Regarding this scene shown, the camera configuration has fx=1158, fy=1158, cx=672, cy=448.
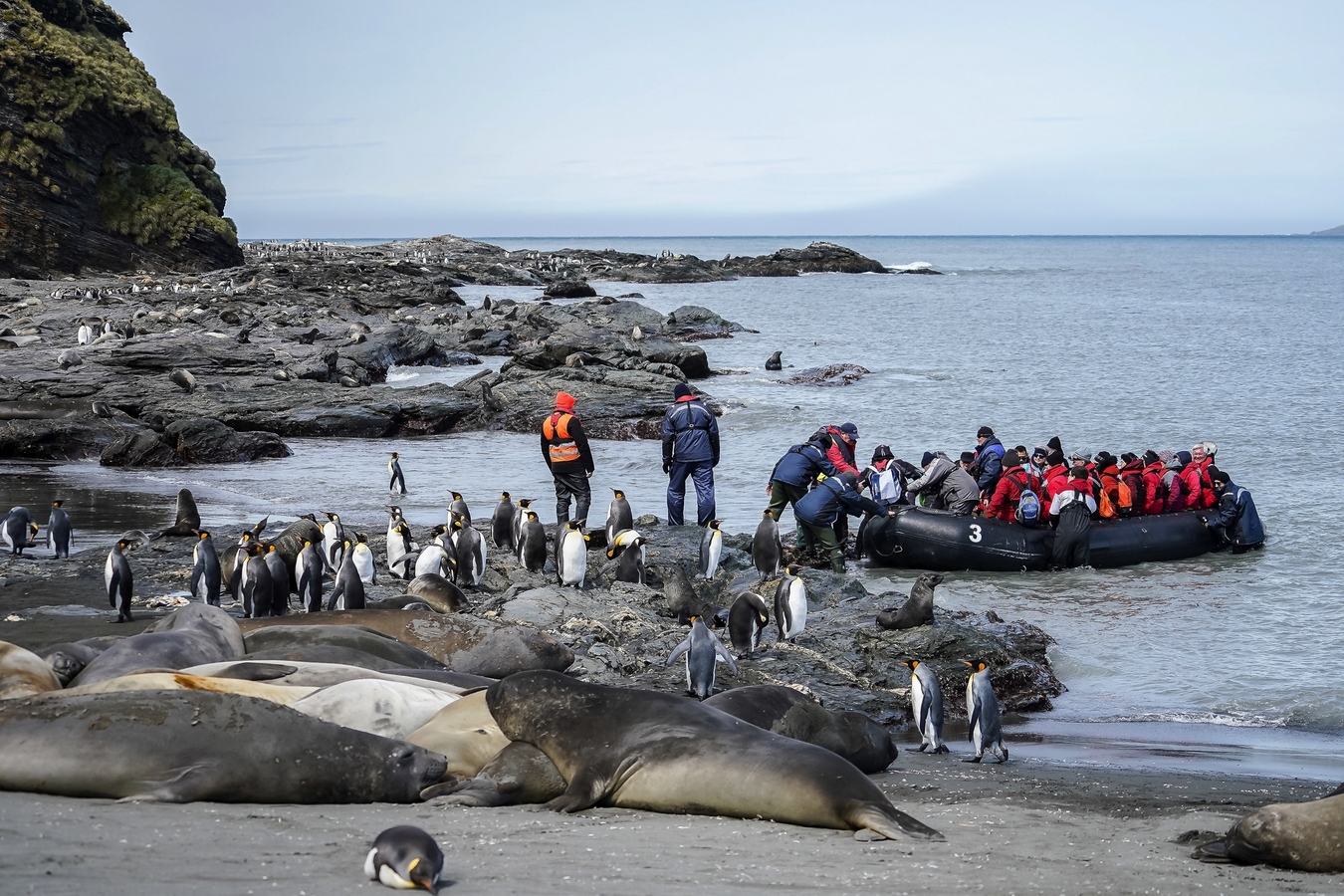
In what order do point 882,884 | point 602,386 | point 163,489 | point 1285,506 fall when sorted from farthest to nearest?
point 602,386
point 1285,506
point 163,489
point 882,884

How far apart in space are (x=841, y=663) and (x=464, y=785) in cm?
425

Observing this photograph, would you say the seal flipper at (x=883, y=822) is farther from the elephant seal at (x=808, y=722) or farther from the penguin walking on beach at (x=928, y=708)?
the penguin walking on beach at (x=928, y=708)

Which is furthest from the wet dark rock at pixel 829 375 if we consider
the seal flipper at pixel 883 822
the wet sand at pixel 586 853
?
the seal flipper at pixel 883 822

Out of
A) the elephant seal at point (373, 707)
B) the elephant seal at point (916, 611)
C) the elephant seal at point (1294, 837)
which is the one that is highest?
the elephant seal at point (373, 707)

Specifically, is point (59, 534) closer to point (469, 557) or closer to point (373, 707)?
point (469, 557)

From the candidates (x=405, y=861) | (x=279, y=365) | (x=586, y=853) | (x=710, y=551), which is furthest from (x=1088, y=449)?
(x=405, y=861)

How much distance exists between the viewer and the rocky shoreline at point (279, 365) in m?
19.9

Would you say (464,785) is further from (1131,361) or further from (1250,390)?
(1131,361)

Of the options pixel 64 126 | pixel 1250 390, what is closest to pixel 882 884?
pixel 1250 390

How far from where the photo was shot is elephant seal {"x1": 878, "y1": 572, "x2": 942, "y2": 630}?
9250 mm

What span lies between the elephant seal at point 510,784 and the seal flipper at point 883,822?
135 cm

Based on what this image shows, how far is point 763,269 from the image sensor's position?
108812mm

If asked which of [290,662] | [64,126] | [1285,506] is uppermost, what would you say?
[64,126]

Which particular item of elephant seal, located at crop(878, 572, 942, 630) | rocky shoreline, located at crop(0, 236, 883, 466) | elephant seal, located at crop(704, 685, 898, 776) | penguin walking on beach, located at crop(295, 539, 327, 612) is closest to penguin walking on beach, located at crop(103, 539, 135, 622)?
penguin walking on beach, located at crop(295, 539, 327, 612)
